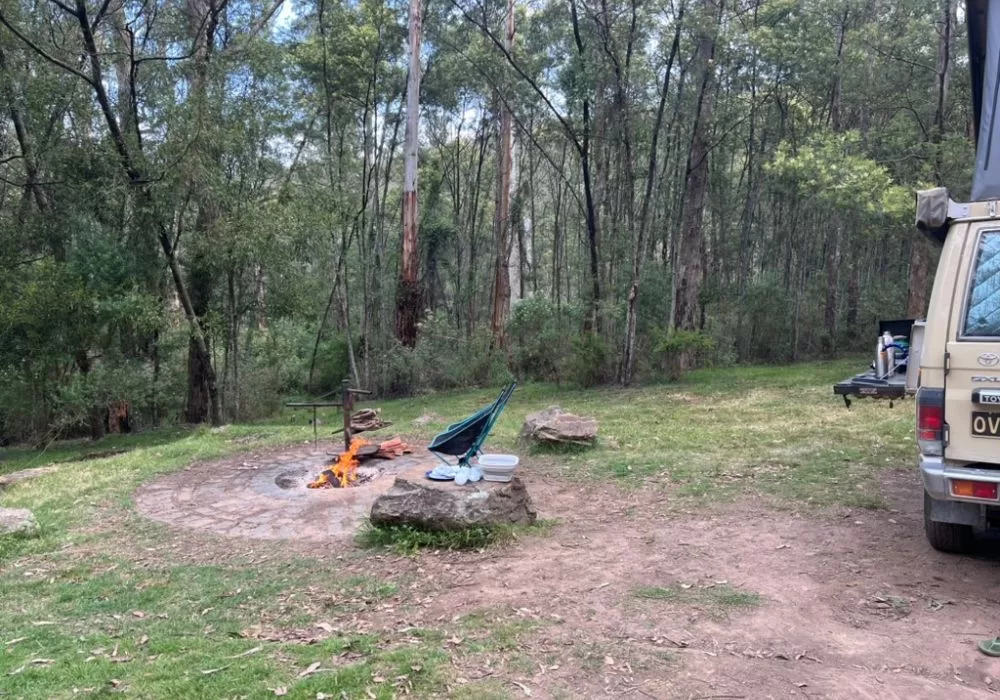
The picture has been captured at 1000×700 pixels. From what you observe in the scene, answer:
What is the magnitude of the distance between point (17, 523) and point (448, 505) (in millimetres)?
3444

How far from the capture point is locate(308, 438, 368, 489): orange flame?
267 inches

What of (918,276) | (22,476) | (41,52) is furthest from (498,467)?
(918,276)

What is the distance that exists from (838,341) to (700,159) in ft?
23.7

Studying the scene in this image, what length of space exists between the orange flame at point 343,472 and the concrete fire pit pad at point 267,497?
12cm

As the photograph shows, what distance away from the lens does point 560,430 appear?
25.2ft

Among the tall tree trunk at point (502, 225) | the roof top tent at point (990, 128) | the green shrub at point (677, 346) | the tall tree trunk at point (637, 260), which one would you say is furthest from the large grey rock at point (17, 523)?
the tall tree trunk at point (502, 225)

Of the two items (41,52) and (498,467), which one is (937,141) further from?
(41,52)

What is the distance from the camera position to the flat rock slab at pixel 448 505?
4656 mm

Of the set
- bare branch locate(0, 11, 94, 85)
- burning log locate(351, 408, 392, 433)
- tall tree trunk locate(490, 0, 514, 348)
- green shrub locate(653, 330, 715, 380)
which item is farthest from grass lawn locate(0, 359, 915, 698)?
tall tree trunk locate(490, 0, 514, 348)

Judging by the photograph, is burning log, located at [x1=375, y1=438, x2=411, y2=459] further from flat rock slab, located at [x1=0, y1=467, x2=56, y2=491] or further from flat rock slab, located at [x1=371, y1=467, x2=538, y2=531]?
flat rock slab, located at [x1=0, y1=467, x2=56, y2=491]

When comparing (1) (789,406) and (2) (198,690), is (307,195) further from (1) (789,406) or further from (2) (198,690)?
(2) (198,690)

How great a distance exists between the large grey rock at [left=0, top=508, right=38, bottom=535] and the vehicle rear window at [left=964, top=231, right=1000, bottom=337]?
6470 mm

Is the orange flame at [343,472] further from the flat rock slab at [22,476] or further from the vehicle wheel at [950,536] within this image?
the vehicle wheel at [950,536]

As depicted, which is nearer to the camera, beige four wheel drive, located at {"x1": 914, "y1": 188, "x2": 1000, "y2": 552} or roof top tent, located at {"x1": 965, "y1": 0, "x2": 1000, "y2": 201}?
beige four wheel drive, located at {"x1": 914, "y1": 188, "x2": 1000, "y2": 552}
